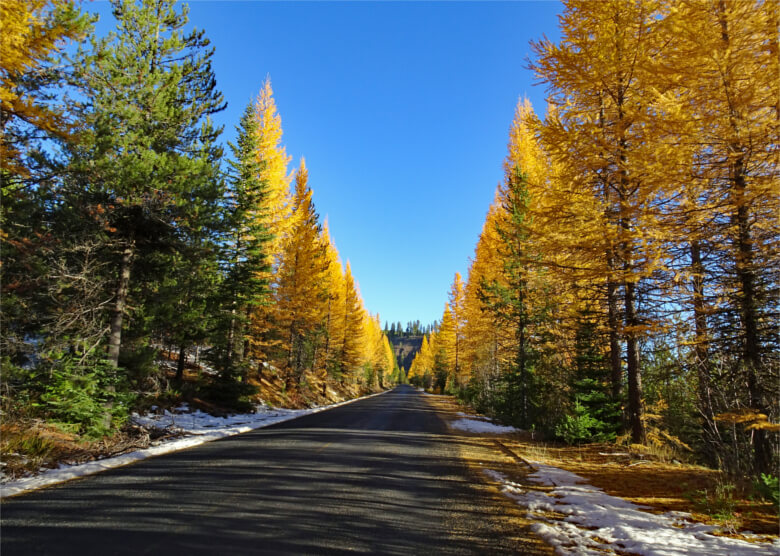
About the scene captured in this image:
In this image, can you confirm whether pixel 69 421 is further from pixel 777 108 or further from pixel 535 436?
pixel 777 108

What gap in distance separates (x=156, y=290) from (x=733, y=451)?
46.5 feet

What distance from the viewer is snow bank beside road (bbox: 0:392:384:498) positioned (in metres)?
5.93

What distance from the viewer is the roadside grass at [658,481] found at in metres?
4.56

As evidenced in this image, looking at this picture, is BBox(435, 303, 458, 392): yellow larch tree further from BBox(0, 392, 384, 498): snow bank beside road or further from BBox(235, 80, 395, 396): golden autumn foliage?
BBox(0, 392, 384, 498): snow bank beside road

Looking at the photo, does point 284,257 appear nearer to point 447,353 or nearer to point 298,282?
point 298,282

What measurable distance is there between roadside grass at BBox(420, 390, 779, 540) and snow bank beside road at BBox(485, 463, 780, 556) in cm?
32

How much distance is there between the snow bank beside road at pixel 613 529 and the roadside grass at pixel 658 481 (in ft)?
1.05

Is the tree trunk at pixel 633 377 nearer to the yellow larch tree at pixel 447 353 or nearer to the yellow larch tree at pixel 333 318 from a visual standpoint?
the yellow larch tree at pixel 333 318

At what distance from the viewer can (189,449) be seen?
8.92 metres

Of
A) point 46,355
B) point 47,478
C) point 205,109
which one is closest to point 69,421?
point 46,355

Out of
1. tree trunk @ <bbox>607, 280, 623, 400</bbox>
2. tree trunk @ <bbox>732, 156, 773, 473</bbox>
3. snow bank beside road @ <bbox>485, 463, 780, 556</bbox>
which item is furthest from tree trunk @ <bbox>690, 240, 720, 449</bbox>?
snow bank beside road @ <bbox>485, 463, 780, 556</bbox>

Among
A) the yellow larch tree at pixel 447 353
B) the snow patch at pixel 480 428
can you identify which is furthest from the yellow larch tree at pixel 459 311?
the snow patch at pixel 480 428

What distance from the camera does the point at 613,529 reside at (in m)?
4.40

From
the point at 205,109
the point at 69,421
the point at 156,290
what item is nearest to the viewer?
the point at 69,421
